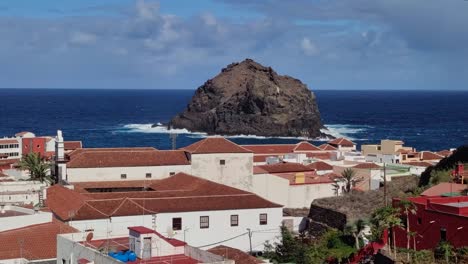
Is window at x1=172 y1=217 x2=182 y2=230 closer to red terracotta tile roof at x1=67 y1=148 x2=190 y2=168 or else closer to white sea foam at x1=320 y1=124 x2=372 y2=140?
red terracotta tile roof at x1=67 y1=148 x2=190 y2=168

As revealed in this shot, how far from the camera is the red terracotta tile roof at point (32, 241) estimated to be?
31.6m

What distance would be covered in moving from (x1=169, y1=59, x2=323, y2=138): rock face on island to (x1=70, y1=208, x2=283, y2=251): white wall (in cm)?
12041

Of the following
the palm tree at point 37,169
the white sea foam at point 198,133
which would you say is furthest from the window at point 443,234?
the white sea foam at point 198,133

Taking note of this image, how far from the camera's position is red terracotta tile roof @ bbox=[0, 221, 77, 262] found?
104 feet

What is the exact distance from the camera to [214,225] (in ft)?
137

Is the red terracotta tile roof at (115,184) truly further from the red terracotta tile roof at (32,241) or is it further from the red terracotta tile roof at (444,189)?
the red terracotta tile roof at (444,189)

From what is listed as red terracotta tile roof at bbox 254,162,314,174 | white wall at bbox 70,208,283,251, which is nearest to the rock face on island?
red terracotta tile roof at bbox 254,162,314,174

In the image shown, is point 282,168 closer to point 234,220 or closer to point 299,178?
point 299,178

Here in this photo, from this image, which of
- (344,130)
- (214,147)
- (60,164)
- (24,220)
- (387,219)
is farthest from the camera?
(344,130)

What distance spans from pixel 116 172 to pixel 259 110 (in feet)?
391

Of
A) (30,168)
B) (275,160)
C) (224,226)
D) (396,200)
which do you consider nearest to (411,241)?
(396,200)

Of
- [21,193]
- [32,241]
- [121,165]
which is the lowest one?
[32,241]

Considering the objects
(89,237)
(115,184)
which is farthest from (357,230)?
(115,184)

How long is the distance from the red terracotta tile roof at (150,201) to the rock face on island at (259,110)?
118 m
